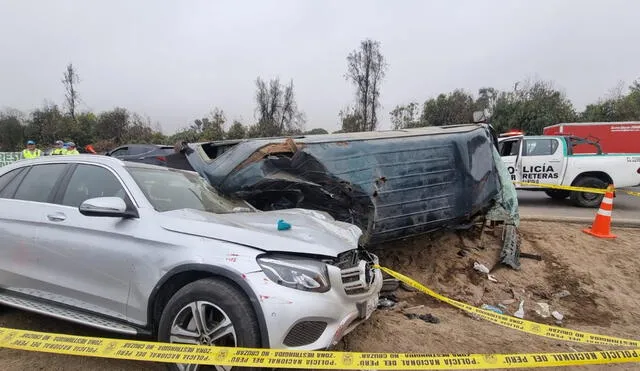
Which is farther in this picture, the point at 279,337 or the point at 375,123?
the point at 375,123

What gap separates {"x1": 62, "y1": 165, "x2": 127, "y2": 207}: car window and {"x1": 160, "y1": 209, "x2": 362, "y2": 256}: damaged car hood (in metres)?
0.67

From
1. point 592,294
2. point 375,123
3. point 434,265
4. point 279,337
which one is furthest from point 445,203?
point 375,123

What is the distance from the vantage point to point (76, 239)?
9.87ft

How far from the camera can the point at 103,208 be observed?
9.08 ft

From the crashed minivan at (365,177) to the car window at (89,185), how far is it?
1.36 m

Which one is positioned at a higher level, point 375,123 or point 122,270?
point 375,123

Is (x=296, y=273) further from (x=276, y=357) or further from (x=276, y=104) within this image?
(x=276, y=104)

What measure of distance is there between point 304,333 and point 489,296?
3138mm

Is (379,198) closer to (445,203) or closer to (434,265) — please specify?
(445,203)

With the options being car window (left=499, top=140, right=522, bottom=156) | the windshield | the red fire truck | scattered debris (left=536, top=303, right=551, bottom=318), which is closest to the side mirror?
the windshield

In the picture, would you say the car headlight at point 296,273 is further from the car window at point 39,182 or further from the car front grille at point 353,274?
the car window at point 39,182

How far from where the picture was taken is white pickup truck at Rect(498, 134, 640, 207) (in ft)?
34.1

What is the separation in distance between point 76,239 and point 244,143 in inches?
85.4

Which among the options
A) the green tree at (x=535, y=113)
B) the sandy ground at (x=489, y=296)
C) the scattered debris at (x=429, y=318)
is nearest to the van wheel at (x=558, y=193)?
the sandy ground at (x=489, y=296)
